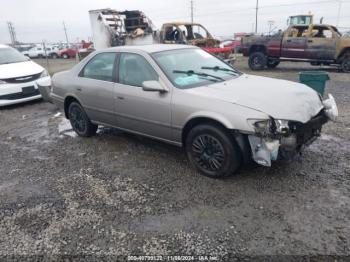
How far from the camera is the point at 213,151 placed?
12.8 feet

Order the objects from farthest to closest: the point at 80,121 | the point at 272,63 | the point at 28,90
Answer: the point at 272,63 < the point at 28,90 < the point at 80,121

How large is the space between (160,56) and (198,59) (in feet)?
2.10

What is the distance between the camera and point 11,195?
3916mm

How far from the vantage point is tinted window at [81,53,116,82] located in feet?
16.2

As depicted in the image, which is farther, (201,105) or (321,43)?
(321,43)

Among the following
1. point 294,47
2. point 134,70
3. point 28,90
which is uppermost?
point 134,70

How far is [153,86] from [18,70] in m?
6.15

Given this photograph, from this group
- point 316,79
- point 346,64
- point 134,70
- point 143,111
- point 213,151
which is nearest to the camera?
point 213,151

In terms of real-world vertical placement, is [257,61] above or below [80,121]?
below

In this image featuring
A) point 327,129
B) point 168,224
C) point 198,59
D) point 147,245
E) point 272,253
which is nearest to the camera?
point 272,253

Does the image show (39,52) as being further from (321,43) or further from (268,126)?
(268,126)

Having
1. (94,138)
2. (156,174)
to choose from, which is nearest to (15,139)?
(94,138)

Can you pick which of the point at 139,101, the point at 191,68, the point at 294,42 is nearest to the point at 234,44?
the point at 294,42

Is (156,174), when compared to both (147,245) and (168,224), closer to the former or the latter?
(168,224)
